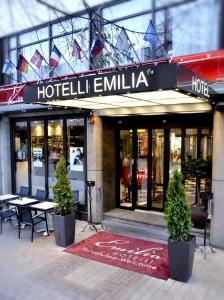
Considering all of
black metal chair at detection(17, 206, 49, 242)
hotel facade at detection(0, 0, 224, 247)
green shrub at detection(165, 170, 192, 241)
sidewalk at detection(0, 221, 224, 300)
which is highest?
hotel facade at detection(0, 0, 224, 247)

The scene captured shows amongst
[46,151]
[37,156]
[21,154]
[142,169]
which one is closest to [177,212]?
[142,169]

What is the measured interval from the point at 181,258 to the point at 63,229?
3.14 metres

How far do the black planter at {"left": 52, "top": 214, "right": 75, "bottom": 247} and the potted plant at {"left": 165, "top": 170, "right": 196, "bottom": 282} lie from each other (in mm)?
2818

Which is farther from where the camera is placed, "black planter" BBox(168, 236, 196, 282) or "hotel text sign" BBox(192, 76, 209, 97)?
"black planter" BBox(168, 236, 196, 282)

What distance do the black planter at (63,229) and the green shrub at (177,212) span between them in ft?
9.21

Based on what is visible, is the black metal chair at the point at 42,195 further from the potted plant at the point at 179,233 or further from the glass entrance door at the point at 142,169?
the potted plant at the point at 179,233

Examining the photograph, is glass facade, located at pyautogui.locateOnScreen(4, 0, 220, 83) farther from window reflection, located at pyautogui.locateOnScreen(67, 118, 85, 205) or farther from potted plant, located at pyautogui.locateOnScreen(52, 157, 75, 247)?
potted plant, located at pyautogui.locateOnScreen(52, 157, 75, 247)

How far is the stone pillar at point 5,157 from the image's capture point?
12266 millimetres

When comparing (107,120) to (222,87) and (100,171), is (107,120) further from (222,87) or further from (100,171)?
(222,87)

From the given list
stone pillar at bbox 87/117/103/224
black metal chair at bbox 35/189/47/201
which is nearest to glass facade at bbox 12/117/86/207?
stone pillar at bbox 87/117/103/224

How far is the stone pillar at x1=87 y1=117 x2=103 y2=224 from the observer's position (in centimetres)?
932

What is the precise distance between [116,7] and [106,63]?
1.84 meters

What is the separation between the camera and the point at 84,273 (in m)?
6.24

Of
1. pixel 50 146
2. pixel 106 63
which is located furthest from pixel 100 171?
pixel 106 63
